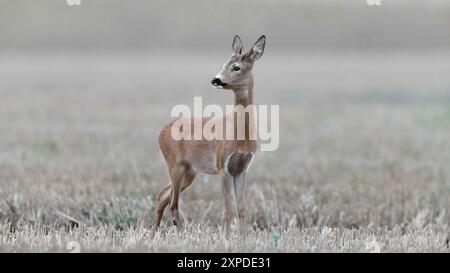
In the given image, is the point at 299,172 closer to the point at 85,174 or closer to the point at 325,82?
the point at 85,174

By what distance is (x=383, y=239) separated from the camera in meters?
8.80

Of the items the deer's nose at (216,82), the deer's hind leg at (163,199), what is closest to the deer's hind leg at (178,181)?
the deer's hind leg at (163,199)

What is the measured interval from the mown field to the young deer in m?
0.37

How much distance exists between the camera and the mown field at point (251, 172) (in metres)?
8.49

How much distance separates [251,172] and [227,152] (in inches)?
226

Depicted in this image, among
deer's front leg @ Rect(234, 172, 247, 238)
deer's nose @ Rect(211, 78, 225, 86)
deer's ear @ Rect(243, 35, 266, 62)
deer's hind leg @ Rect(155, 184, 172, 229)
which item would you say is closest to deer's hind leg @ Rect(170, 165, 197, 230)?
deer's hind leg @ Rect(155, 184, 172, 229)

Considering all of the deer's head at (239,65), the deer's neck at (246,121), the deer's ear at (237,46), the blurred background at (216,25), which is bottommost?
the deer's neck at (246,121)

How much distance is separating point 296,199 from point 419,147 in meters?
6.44

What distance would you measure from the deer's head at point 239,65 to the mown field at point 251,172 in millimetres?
1387

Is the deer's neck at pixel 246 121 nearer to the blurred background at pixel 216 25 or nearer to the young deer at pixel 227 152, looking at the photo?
the young deer at pixel 227 152

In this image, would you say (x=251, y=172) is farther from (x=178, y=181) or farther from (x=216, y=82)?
(x=216, y=82)

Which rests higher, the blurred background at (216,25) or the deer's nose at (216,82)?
the blurred background at (216,25)

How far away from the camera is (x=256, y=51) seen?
8109mm

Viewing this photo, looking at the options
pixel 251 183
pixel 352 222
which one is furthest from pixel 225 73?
pixel 251 183
